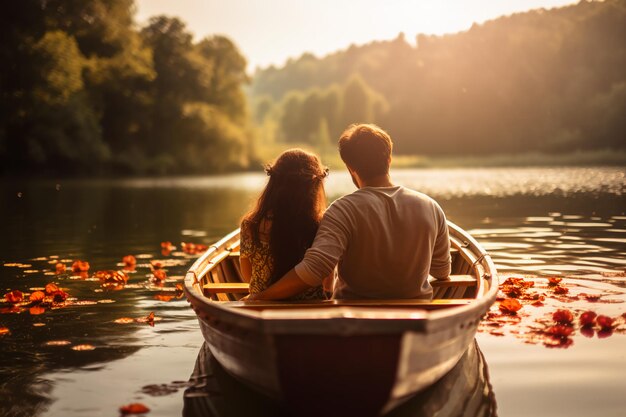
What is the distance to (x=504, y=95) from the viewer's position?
10038cm

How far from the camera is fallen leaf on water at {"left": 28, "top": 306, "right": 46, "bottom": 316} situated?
7853mm

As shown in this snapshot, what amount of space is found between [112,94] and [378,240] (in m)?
50.7

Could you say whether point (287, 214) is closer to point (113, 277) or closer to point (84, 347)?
point (84, 347)

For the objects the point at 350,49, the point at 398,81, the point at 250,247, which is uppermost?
the point at 350,49

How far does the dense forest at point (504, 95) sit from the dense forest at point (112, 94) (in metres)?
38.7

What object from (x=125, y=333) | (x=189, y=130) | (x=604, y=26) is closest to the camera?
(x=125, y=333)

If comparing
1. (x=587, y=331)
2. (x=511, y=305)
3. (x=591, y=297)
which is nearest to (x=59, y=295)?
(x=511, y=305)

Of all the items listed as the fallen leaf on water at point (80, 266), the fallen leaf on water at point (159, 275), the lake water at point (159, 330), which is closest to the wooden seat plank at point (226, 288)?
the lake water at point (159, 330)

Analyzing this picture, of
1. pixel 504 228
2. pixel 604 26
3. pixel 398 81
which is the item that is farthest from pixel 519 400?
pixel 398 81

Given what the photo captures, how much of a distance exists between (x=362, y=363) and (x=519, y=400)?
1548 mm

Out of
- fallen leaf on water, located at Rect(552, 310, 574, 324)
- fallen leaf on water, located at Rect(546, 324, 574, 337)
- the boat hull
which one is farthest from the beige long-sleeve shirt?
fallen leaf on water, located at Rect(552, 310, 574, 324)

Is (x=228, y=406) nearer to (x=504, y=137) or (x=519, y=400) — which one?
(x=519, y=400)

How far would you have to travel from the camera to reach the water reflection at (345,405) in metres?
4.83

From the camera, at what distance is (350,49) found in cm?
18675
